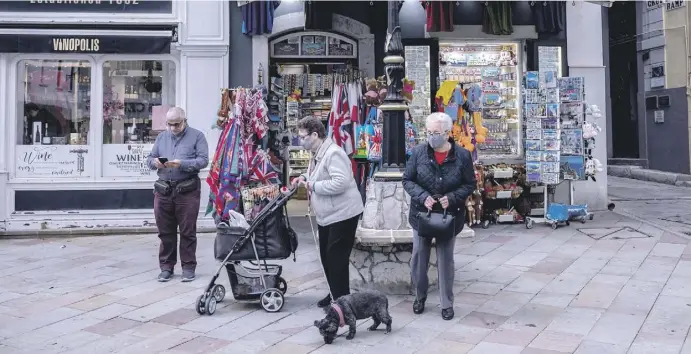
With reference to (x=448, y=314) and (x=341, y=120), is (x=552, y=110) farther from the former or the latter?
(x=448, y=314)

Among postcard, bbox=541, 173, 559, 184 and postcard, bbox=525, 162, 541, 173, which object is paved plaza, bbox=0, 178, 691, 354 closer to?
postcard, bbox=541, 173, 559, 184

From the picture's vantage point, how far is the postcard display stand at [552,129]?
906cm

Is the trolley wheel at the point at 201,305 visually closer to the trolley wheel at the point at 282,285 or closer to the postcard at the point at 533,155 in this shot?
the trolley wheel at the point at 282,285

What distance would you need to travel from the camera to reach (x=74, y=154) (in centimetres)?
929

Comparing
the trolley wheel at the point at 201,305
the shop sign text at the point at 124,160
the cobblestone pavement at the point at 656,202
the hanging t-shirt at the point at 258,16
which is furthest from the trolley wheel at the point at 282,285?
the cobblestone pavement at the point at 656,202

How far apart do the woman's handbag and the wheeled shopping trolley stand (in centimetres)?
111

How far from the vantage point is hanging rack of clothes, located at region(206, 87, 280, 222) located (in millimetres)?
8227

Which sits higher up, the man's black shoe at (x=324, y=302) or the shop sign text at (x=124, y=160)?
the shop sign text at (x=124, y=160)

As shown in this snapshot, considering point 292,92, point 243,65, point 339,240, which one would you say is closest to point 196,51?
point 243,65

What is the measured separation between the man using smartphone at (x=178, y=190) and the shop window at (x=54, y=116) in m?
3.66

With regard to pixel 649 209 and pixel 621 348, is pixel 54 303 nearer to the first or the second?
pixel 621 348

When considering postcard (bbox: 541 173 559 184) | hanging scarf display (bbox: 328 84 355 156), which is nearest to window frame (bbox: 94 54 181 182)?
hanging scarf display (bbox: 328 84 355 156)

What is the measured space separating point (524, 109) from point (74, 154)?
7.01 meters

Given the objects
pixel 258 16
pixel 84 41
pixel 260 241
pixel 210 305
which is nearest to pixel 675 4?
pixel 258 16
